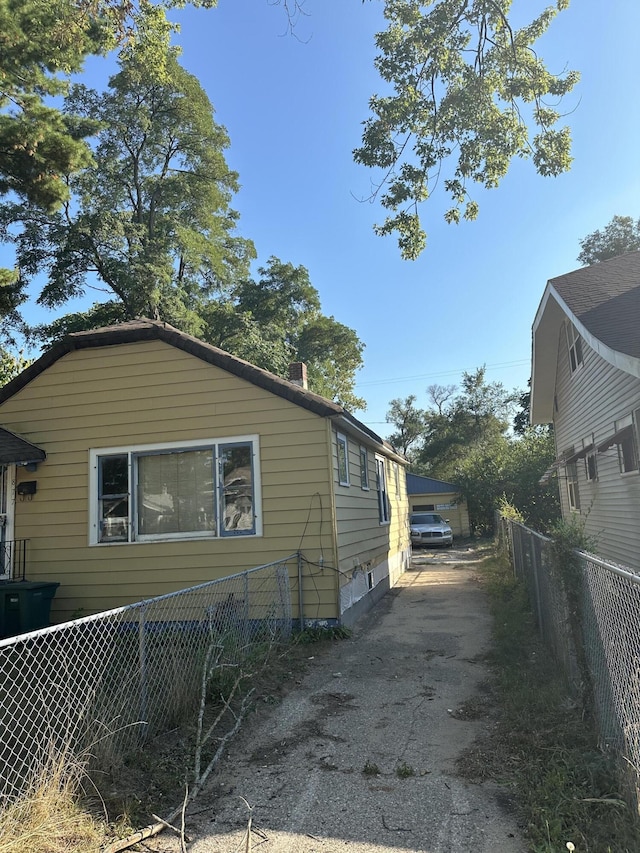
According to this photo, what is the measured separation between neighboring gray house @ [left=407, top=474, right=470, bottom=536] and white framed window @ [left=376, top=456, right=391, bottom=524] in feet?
58.8

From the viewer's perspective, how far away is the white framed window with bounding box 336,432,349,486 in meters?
8.55

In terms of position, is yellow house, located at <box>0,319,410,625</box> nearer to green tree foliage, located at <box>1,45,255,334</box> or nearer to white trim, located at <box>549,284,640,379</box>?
white trim, located at <box>549,284,640,379</box>

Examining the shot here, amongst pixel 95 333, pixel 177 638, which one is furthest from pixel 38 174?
pixel 177 638

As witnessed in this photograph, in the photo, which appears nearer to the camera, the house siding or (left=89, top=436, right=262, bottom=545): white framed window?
(left=89, top=436, right=262, bottom=545): white framed window

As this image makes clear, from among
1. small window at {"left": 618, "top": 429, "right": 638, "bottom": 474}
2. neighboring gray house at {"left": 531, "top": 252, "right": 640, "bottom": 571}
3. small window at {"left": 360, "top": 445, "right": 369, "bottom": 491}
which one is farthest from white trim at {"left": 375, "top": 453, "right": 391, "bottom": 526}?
small window at {"left": 618, "top": 429, "right": 638, "bottom": 474}

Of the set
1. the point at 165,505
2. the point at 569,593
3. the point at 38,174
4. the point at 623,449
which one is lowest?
the point at 569,593

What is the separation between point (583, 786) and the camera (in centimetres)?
322

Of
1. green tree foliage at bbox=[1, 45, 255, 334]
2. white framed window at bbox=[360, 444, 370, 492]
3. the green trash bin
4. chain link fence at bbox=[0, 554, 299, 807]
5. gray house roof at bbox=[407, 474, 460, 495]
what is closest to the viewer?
chain link fence at bbox=[0, 554, 299, 807]

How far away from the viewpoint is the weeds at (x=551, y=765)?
280 cm

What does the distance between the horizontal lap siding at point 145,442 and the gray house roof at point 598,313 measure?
3.78m

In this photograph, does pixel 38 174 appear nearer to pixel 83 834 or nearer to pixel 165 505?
pixel 165 505

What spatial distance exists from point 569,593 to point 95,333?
730cm

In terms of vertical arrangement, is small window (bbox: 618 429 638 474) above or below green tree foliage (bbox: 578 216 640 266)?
below

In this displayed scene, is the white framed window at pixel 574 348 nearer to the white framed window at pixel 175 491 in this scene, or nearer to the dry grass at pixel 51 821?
the white framed window at pixel 175 491
